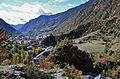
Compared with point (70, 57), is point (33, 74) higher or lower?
lower

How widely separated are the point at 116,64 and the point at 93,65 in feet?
54.5

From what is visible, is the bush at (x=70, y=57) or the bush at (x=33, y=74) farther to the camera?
the bush at (x=70, y=57)

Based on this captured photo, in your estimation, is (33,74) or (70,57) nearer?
(33,74)

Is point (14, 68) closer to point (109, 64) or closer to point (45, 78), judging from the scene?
point (45, 78)

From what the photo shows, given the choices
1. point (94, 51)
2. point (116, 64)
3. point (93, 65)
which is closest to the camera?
point (93, 65)

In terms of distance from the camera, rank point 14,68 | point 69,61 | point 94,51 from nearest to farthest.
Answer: point 14,68, point 69,61, point 94,51

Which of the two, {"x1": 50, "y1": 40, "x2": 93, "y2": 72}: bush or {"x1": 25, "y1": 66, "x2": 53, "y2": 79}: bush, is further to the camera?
{"x1": 50, "y1": 40, "x2": 93, "y2": 72}: bush

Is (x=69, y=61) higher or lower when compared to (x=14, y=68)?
higher

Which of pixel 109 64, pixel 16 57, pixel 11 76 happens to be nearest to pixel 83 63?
pixel 109 64

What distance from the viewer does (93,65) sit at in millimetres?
102000

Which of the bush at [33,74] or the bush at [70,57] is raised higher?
the bush at [70,57]

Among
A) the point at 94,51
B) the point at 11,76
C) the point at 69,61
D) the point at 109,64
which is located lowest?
the point at 11,76

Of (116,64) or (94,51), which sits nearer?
(116,64)

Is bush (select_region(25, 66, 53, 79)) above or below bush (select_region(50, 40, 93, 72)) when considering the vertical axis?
Result: below
